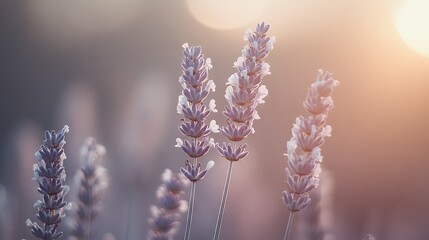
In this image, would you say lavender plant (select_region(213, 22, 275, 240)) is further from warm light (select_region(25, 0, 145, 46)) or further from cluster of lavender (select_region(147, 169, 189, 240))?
warm light (select_region(25, 0, 145, 46))

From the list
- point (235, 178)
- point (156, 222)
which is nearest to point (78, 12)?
point (235, 178)

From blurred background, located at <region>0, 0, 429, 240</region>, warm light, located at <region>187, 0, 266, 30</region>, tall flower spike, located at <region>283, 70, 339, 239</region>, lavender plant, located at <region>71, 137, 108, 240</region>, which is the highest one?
warm light, located at <region>187, 0, 266, 30</region>

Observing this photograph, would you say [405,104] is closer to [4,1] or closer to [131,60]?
[131,60]

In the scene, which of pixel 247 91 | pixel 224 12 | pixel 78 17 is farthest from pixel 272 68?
pixel 247 91

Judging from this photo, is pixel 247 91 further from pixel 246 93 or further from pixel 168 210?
pixel 168 210

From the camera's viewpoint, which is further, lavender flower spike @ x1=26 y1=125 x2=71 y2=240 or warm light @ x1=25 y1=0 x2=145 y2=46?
warm light @ x1=25 y1=0 x2=145 y2=46

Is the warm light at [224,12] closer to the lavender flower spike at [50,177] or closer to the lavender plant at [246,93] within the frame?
the lavender plant at [246,93]

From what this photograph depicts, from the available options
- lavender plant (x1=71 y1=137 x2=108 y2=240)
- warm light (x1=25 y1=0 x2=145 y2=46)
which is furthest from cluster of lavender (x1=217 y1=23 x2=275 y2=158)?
warm light (x1=25 y1=0 x2=145 y2=46)
